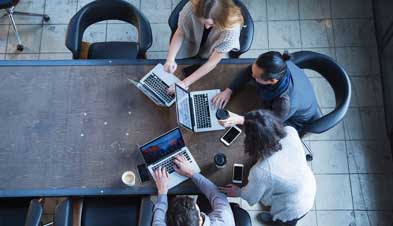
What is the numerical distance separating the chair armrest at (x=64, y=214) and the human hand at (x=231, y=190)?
0.97 metres

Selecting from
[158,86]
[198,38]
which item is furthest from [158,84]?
[198,38]

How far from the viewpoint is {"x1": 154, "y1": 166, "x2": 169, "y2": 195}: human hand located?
2309mm

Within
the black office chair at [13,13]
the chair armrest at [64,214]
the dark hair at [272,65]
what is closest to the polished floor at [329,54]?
the black office chair at [13,13]

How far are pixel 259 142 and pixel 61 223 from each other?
1324mm

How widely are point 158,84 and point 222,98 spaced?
0.43 m

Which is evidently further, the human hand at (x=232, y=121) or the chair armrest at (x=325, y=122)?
the chair armrest at (x=325, y=122)

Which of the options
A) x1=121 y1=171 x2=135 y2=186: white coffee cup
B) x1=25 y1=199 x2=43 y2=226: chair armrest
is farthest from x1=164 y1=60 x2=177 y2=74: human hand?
x1=25 y1=199 x2=43 y2=226: chair armrest

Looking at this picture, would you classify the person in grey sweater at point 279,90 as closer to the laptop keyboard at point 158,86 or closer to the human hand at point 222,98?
the human hand at point 222,98

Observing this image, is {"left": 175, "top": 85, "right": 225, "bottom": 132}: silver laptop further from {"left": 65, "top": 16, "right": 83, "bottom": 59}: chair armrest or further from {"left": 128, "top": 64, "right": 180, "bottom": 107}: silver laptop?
{"left": 65, "top": 16, "right": 83, "bottom": 59}: chair armrest

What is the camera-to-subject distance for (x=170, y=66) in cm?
259

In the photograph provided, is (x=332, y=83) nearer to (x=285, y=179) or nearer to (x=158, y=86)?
(x=285, y=179)

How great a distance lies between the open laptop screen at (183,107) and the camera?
2.42 metres

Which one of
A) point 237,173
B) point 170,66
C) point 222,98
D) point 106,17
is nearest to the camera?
point 237,173

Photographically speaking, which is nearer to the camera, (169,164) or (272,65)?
(272,65)
